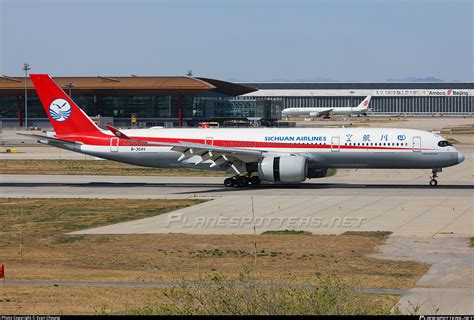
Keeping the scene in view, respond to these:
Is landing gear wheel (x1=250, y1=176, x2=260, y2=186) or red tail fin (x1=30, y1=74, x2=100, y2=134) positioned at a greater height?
red tail fin (x1=30, y1=74, x2=100, y2=134)

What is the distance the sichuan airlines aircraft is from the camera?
53750 millimetres

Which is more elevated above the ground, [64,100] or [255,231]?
[64,100]

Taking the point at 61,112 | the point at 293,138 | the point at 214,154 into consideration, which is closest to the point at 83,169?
the point at 61,112

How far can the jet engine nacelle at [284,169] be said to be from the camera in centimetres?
5278

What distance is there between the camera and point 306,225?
3869 cm

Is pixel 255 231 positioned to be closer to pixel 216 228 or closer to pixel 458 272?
pixel 216 228

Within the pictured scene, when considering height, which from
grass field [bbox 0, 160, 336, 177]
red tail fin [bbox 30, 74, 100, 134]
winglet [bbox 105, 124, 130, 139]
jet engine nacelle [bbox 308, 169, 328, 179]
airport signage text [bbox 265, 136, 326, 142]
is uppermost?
red tail fin [bbox 30, 74, 100, 134]

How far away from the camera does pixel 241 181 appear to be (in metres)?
55.5

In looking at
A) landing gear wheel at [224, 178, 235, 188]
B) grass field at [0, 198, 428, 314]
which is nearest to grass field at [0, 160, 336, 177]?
landing gear wheel at [224, 178, 235, 188]

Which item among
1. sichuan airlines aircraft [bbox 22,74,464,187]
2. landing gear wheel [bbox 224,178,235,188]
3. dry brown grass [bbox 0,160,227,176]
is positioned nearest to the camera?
sichuan airlines aircraft [bbox 22,74,464,187]

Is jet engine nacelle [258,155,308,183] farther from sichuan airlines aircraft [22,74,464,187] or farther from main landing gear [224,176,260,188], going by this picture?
main landing gear [224,176,260,188]

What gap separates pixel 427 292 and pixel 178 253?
10.5 m

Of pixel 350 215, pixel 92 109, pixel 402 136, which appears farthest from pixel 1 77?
pixel 350 215

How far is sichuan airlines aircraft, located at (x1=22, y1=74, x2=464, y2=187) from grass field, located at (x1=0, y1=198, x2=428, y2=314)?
49.9 ft
